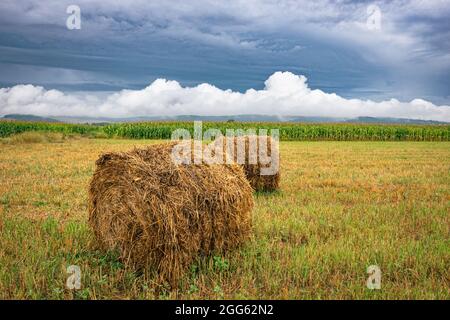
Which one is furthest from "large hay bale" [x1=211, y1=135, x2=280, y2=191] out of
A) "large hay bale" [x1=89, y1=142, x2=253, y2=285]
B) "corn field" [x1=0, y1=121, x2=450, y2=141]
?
"corn field" [x1=0, y1=121, x2=450, y2=141]

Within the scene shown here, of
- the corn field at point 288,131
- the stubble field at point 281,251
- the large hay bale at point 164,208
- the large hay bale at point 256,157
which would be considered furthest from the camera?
the corn field at point 288,131

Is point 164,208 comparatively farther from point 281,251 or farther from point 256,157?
point 256,157

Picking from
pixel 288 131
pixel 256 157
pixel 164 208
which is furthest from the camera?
pixel 288 131

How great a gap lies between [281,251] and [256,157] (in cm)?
581

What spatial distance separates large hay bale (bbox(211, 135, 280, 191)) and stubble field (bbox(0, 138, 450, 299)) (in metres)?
0.54

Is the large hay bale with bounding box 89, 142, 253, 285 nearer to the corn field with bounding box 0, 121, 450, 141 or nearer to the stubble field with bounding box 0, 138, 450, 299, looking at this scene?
the stubble field with bounding box 0, 138, 450, 299

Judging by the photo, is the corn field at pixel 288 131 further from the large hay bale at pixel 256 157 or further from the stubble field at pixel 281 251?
the stubble field at pixel 281 251

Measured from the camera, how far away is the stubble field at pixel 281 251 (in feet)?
18.0

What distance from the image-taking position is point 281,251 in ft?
22.4

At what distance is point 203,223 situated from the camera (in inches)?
241

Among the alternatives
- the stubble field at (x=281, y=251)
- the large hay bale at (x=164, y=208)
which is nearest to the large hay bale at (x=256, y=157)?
the stubble field at (x=281, y=251)

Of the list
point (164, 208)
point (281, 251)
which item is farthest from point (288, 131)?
point (164, 208)

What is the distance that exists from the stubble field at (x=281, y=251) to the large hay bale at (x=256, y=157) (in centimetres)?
54
